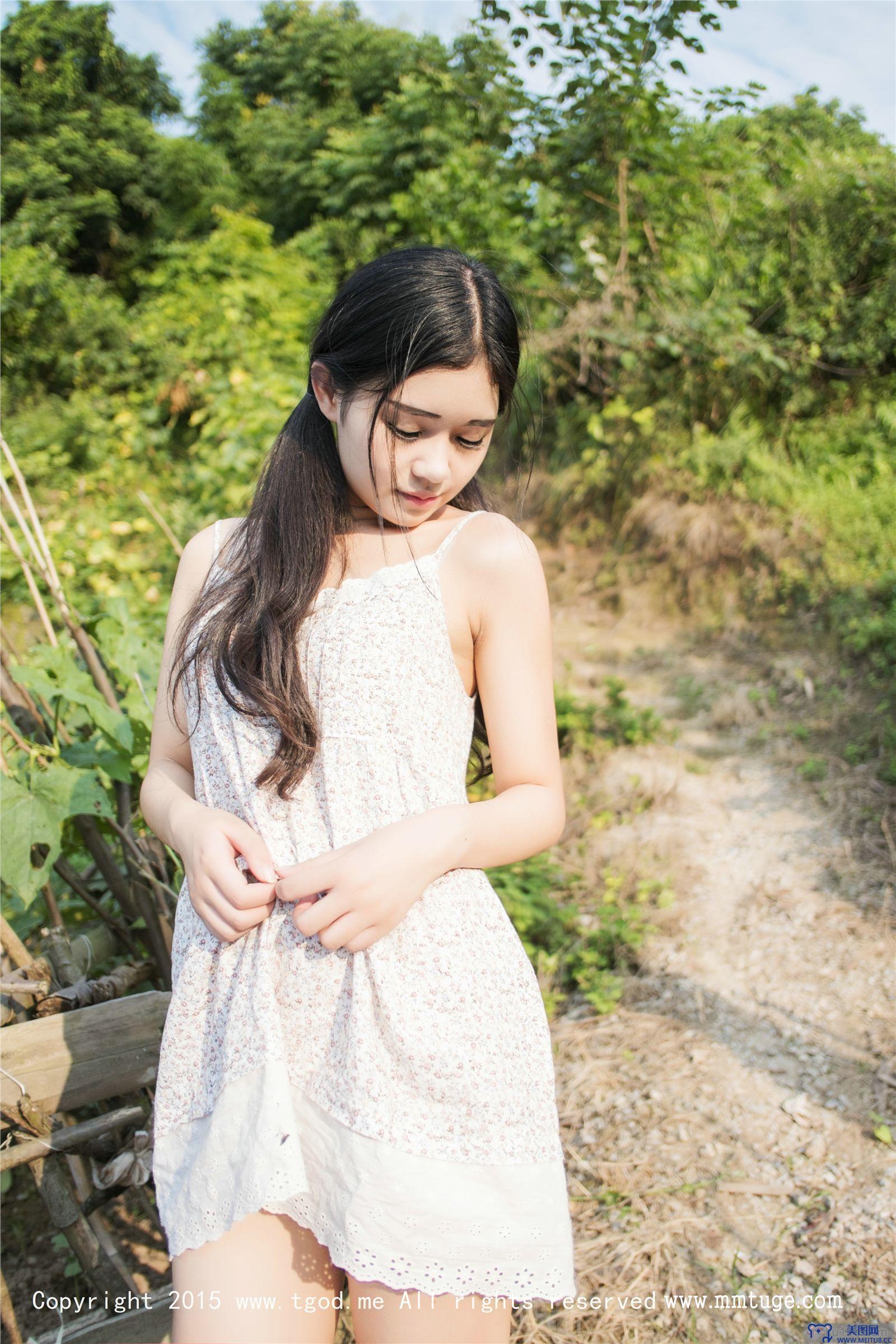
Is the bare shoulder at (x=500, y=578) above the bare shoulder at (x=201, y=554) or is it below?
below

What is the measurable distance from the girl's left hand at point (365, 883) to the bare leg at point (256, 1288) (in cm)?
38

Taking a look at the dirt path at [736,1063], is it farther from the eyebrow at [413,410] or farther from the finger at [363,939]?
the eyebrow at [413,410]

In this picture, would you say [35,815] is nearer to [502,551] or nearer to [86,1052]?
[86,1052]

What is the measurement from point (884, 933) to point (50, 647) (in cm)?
239

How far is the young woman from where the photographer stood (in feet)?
3.40

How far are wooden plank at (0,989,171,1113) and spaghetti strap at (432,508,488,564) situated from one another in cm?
100

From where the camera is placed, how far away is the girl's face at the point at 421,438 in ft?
3.76

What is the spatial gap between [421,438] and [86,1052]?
1.28 m

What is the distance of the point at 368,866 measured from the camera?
1034mm
